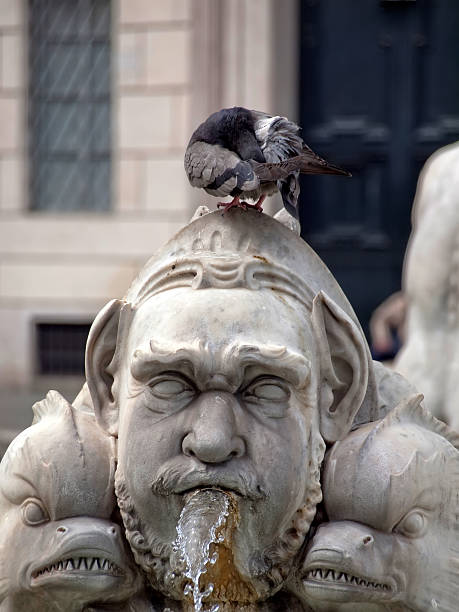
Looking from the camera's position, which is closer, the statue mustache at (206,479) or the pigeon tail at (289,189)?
the statue mustache at (206,479)

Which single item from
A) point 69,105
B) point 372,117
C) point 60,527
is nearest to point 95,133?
point 69,105

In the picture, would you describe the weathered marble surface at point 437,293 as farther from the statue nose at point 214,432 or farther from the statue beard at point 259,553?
the statue nose at point 214,432

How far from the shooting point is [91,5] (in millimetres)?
8195

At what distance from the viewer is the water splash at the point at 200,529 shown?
2.34 metres

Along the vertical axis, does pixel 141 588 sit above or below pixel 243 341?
below

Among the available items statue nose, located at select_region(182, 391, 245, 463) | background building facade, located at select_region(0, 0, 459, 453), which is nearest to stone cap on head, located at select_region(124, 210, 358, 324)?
statue nose, located at select_region(182, 391, 245, 463)

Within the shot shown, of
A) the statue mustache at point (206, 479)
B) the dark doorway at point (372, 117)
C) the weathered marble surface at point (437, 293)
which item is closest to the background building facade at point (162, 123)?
the dark doorway at point (372, 117)

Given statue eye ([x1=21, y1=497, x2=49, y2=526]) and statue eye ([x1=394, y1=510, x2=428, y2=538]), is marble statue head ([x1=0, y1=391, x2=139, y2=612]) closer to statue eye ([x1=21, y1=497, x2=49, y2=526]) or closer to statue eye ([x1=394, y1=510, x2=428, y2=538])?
statue eye ([x1=21, y1=497, x2=49, y2=526])

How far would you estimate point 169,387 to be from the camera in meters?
2.39

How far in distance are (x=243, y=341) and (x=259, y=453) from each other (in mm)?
205

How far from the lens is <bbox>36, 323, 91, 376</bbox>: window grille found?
8219 mm

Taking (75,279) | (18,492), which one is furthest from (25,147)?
(18,492)

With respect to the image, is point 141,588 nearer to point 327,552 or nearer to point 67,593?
point 67,593

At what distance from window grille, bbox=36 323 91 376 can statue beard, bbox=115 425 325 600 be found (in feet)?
19.0
